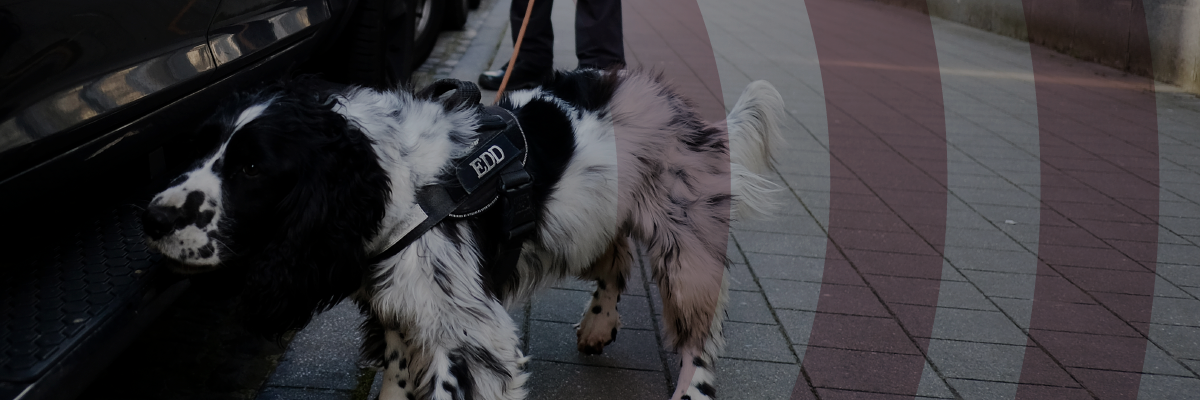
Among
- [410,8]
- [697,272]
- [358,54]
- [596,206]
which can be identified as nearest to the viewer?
[596,206]

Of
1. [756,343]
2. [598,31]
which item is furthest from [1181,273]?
[598,31]

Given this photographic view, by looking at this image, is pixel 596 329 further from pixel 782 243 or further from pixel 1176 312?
pixel 1176 312

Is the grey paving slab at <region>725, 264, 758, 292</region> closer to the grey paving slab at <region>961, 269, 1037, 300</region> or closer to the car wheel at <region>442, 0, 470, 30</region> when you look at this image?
the grey paving slab at <region>961, 269, 1037, 300</region>

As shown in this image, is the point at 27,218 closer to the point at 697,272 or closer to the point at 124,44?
the point at 124,44

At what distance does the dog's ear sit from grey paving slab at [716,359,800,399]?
1311mm

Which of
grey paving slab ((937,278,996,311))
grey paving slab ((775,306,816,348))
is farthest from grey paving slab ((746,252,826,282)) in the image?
grey paving slab ((937,278,996,311))

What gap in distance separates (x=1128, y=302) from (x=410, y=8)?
3476 millimetres

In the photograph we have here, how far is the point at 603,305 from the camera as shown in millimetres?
3100

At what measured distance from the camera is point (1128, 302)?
151 inches

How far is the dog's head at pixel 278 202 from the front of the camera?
197 centimetres

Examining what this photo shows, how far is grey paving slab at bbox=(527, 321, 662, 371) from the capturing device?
10.2ft

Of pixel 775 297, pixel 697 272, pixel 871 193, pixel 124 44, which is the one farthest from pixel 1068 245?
pixel 124 44

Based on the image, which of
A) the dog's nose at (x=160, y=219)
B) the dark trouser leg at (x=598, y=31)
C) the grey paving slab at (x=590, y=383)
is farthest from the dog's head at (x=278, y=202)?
the dark trouser leg at (x=598, y=31)

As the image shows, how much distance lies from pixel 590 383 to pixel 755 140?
3.05 ft
